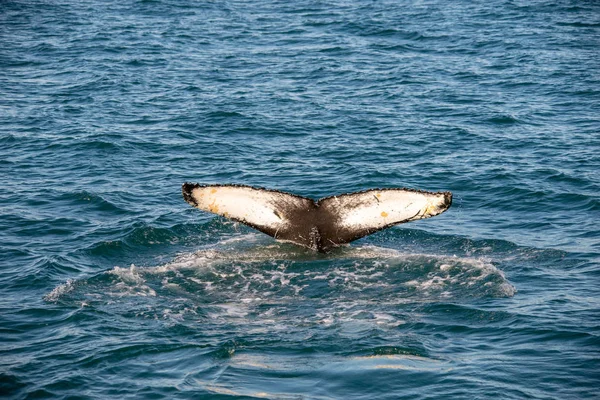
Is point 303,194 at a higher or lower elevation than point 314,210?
lower

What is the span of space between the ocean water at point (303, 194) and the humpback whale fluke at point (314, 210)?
48cm

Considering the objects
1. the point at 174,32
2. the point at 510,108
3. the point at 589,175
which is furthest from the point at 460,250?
the point at 174,32

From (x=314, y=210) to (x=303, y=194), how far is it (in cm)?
495

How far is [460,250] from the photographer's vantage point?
14305mm

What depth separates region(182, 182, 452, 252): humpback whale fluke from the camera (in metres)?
12.2

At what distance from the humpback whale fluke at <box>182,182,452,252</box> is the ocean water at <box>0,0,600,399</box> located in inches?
18.9

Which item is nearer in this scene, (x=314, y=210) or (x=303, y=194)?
(x=314, y=210)

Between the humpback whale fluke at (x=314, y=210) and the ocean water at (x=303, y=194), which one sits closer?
the ocean water at (x=303, y=194)

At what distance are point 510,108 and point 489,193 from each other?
19.5 feet

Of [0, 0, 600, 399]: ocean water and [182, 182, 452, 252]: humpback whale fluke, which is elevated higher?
[182, 182, 452, 252]: humpback whale fluke

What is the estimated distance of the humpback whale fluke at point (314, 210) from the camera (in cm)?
1224

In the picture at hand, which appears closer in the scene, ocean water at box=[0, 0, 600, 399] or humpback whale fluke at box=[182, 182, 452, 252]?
ocean water at box=[0, 0, 600, 399]

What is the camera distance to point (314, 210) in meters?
12.7

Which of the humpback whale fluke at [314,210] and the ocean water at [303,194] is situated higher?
the humpback whale fluke at [314,210]
